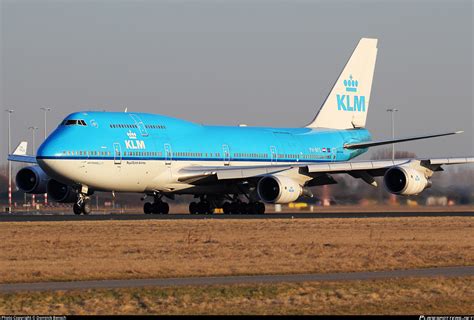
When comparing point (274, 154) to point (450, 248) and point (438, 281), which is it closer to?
point (450, 248)

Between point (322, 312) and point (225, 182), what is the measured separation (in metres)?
37.5

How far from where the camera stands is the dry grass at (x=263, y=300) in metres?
19.4

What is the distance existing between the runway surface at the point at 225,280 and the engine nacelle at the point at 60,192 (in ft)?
110

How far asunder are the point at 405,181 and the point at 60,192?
59.7 feet

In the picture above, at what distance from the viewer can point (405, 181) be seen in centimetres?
5359

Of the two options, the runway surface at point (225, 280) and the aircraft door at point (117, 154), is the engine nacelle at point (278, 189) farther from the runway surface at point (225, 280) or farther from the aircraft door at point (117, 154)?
the runway surface at point (225, 280)

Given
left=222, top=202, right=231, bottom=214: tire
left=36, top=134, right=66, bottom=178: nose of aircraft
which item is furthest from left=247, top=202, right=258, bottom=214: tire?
left=36, top=134, right=66, bottom=178: nose of aircraft

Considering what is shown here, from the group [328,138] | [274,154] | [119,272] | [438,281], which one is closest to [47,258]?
[119,272]

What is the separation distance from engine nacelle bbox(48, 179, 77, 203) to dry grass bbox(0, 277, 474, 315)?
119ft

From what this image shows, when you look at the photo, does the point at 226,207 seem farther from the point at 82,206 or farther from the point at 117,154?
the point at 82,206

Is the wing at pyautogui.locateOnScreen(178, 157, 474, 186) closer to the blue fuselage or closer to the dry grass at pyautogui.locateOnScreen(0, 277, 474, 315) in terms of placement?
the blue fuselage

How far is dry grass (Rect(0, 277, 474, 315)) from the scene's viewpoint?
19438mm

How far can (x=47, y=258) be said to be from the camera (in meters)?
29.3

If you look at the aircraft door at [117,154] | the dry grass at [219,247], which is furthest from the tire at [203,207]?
the dry grass at [219,247]
